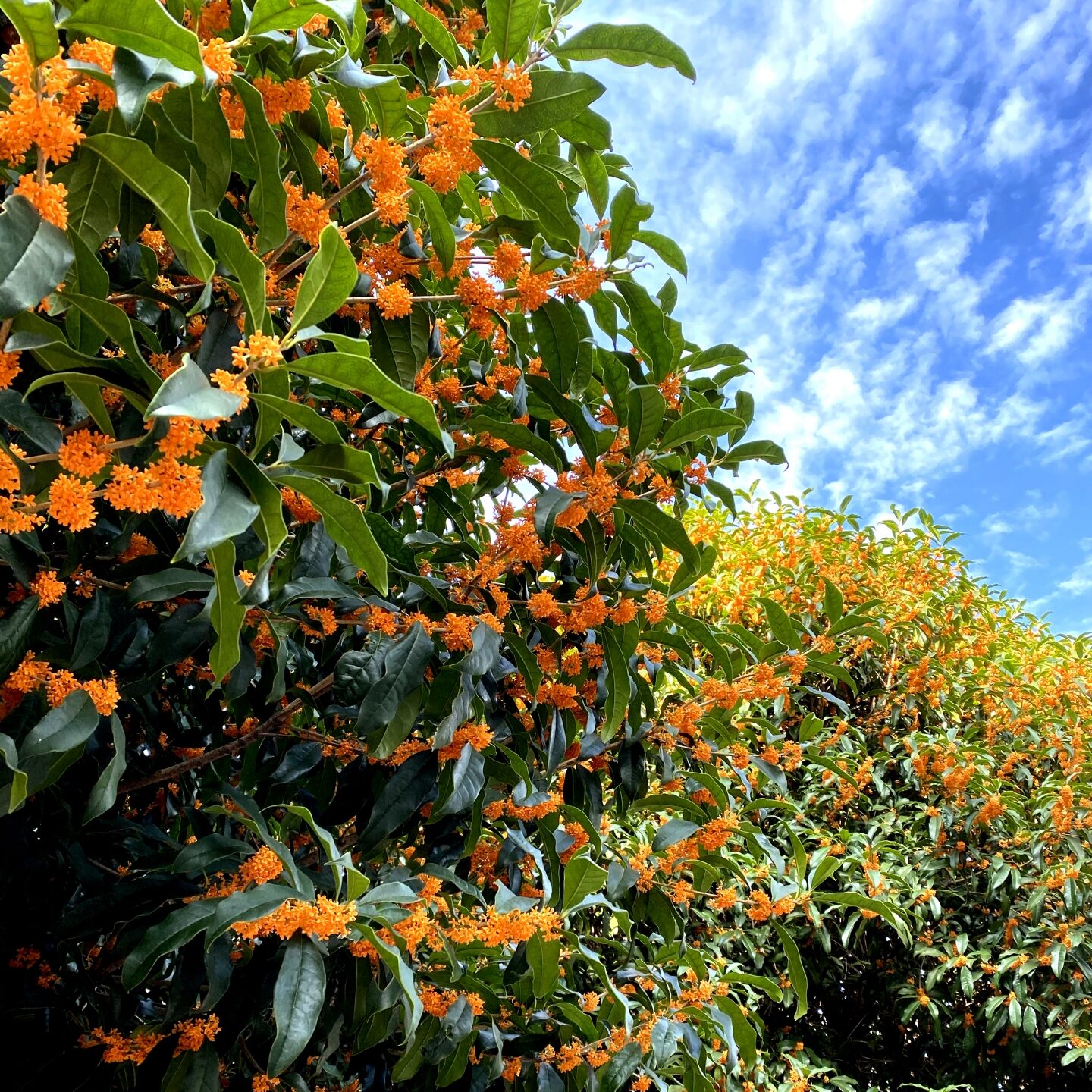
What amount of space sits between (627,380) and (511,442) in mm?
316

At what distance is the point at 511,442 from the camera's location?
1.79 meters

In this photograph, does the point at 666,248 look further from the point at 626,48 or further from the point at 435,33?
the point at 435,33

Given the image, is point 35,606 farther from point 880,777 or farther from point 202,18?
point 880,777

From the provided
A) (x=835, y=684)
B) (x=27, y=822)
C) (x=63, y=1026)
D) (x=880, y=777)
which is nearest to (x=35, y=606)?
(x=27, y=822)

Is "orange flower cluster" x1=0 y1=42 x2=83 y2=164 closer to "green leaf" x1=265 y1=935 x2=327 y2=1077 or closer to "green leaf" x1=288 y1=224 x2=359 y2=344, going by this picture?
"green leaf" x1=288 y1=224 x2=359 y2=344

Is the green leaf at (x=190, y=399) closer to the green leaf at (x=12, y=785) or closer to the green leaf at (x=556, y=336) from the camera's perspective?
the green leaf at (x=12, y=785)

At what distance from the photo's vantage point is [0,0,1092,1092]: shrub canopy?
3.46 feet

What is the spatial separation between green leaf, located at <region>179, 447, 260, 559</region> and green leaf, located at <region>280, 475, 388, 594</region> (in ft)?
0.28

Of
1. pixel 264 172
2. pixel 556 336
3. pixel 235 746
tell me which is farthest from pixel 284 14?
pixel 235 746

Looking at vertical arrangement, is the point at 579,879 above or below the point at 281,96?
below

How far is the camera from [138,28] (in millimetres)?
932

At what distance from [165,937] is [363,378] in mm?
1013

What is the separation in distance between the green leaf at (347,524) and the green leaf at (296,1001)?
0.63 meters

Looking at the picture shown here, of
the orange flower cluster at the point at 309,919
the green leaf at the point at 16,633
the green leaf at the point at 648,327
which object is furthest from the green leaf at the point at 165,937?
the green leaf at the point at 648,327
